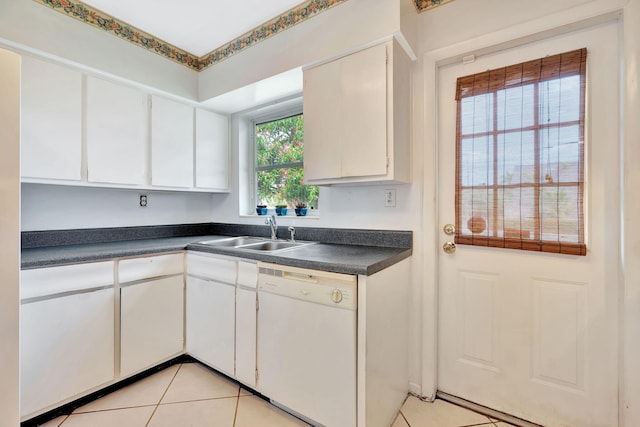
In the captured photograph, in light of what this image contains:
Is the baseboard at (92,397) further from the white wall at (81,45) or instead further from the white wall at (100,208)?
the white wall at (81,45)

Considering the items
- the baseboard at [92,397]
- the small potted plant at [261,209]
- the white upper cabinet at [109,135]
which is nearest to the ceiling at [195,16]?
the white upper cabinet at [109,135]

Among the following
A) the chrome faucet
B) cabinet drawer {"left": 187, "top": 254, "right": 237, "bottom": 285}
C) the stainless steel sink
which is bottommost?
cabinet drawer {"left": 187, "top": 254, "right": 237, "bottom": 285}

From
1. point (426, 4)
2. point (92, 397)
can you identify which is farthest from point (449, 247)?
point (92, 397)

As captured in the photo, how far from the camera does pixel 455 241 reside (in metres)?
1.77

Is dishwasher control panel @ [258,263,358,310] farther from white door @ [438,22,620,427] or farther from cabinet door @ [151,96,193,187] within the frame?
cabinet door @ [151,96,193,187]

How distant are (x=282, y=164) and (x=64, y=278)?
170 centimetres

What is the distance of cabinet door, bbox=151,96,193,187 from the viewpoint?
7.58 feet

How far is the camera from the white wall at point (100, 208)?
6.49ft

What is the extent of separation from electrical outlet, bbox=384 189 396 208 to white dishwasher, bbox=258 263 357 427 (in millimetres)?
745

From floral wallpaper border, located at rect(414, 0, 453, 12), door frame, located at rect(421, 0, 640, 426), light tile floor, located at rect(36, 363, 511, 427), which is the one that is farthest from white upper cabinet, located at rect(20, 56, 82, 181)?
door frame, located at rect(421, 0, 640, 426)

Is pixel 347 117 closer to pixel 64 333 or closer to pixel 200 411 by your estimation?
pixel 200 411

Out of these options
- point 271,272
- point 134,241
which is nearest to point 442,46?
point 271,272

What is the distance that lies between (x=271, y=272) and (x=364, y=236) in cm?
71

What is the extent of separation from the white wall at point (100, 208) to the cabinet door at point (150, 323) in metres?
0.78
